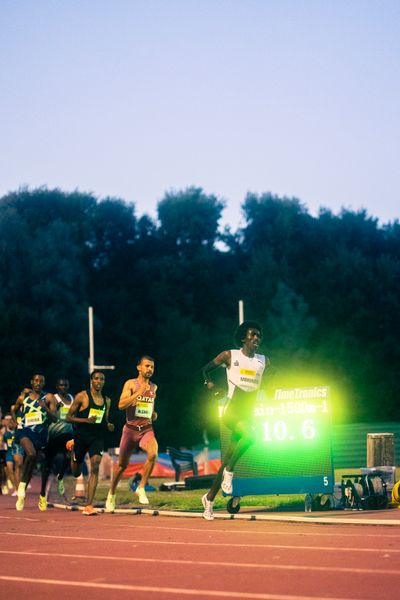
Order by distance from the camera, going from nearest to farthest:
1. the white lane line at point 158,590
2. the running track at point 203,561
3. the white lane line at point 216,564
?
1. the white lane line at point 158,590
2. the running track at point 203,561
3. the white lane line at point 216,564

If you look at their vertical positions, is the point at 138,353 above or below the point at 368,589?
above

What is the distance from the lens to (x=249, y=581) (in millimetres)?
8141

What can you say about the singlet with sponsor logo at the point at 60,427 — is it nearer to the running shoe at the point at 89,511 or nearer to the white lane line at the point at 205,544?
the running shoe at the point at 89,511

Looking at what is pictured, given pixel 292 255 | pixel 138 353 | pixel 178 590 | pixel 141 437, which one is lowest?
pixel 178 590

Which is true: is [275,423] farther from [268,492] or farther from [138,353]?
[138,353]

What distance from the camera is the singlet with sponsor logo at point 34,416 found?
19.2 meters

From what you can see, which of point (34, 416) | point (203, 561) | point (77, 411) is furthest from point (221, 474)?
point (34, 416)

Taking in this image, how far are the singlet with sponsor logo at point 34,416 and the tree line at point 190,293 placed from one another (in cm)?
4413

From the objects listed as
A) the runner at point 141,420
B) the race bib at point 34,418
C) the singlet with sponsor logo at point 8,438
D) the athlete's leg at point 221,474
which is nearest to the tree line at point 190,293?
the singlet with sponsor logo at point 8,438

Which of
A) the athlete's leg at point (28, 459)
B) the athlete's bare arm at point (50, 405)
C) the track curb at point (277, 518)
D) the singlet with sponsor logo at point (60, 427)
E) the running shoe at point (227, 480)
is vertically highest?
the athlete's bare arm at point (50, 405)

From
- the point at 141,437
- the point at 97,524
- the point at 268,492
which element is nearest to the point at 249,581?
the point at 97,524

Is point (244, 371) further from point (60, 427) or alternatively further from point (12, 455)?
point (12, 455)

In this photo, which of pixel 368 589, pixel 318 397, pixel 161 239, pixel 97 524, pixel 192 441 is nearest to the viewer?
pixel 368 589

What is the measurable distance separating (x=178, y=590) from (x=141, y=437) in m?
9.28
